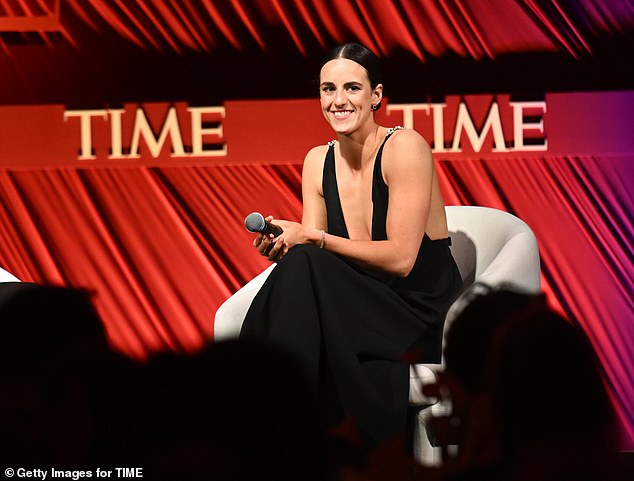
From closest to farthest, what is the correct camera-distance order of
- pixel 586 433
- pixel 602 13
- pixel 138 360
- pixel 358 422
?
pixel 586 433 → pixel 138 360 → pixel 358 422 → pixel 602 13

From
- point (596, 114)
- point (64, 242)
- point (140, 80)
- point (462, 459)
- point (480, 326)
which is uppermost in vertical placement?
point (140, 80)

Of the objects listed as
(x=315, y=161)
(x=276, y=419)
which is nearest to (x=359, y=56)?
(x=315, y=161)

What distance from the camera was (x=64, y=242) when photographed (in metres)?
3.24

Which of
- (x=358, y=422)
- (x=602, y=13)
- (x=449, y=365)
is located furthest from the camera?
(x=602, y=13)

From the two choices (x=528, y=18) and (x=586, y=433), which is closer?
(x=586, y=433)

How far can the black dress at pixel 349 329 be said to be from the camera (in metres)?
1.65

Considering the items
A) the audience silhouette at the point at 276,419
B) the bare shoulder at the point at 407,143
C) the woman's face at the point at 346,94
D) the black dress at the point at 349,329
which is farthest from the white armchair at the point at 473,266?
the audience silhouette at the point at 276,419

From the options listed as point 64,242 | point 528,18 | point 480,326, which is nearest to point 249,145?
point 64,242

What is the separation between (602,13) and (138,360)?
274cm

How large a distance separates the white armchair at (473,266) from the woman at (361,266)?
0.26ft

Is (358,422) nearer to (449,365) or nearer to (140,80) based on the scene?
(449,365)

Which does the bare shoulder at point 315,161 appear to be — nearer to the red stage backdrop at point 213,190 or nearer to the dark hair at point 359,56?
the dark hair at point 359,56

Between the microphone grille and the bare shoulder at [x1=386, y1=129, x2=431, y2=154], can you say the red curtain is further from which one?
the microphone grille

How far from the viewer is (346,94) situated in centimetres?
206
